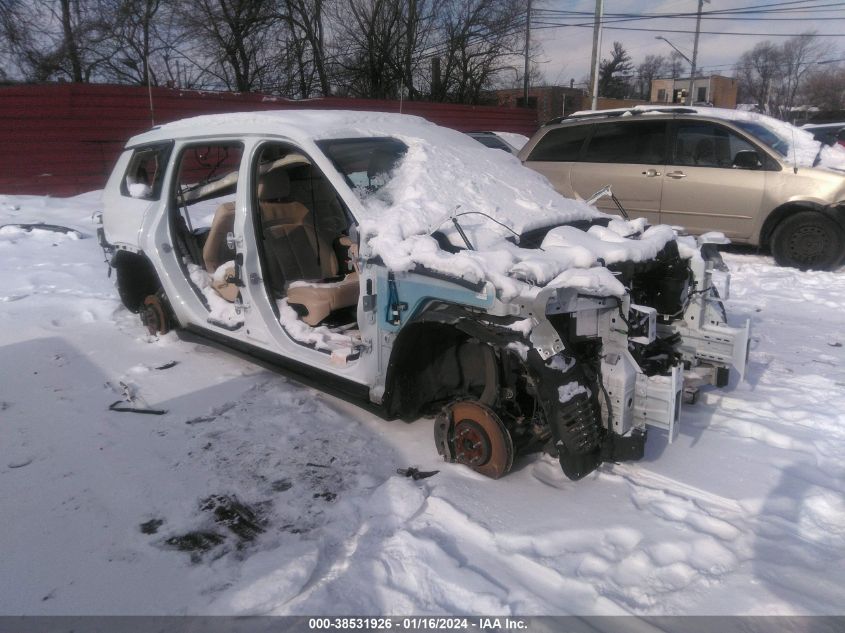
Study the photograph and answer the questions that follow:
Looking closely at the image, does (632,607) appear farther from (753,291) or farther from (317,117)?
(753,291)

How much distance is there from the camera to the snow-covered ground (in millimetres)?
2416

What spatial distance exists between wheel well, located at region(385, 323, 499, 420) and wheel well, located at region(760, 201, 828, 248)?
19.0 feet

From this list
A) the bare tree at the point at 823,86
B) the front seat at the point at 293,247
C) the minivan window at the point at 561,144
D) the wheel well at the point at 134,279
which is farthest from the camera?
the bare tree at the point at 823,86

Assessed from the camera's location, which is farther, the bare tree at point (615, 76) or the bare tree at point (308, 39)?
the bare tree at point (615, 76)

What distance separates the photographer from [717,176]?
7758 millimetres

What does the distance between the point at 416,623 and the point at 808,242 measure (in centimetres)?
712

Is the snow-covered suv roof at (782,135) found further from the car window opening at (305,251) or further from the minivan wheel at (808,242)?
the car window opening at (305,251)

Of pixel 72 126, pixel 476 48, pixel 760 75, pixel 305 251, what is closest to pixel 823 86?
pixel 760 75

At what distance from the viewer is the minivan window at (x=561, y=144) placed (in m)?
8.86

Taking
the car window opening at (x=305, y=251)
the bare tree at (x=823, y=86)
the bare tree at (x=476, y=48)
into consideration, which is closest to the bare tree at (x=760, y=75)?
the bare tree at (x=823, y=86)

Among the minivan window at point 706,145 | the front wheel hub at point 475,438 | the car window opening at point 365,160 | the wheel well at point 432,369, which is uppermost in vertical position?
the minivan window at point 706,145

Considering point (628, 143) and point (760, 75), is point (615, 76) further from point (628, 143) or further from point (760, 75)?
point (628, 143)

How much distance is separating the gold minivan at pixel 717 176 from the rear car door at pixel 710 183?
0.04ft

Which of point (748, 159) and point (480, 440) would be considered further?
point (748, 159)
